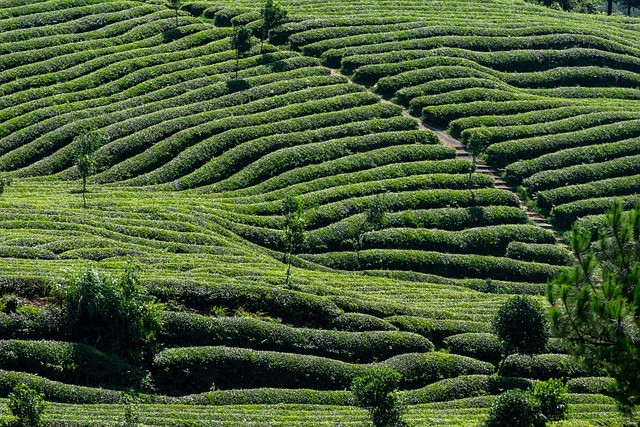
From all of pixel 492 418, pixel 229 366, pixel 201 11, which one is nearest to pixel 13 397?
pixel 229 366

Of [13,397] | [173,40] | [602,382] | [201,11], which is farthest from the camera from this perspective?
[201,11]

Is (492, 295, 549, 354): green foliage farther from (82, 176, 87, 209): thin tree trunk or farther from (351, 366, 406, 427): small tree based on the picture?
(82, 176, 87, 209): thin tree trunk

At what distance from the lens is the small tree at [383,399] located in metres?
39.5

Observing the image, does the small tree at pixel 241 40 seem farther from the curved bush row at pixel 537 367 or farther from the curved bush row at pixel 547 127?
the curved bush row at pixel 537 367

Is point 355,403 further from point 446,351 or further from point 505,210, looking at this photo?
point 505,210

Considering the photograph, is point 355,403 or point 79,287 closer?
point 355,403

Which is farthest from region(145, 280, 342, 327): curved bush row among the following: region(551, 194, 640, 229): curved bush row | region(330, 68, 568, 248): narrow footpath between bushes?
region(551, 194, 640, 229): curved bush row

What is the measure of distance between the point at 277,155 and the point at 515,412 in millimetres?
38925

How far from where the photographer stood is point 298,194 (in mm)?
70938

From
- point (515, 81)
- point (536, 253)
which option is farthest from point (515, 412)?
point (515, 81)

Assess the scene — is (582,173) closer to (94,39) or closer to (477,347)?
(477,347)

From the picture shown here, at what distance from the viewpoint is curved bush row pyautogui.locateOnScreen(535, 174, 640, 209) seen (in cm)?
7506

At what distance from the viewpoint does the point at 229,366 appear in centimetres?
4516

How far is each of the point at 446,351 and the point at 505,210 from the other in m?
23.4
